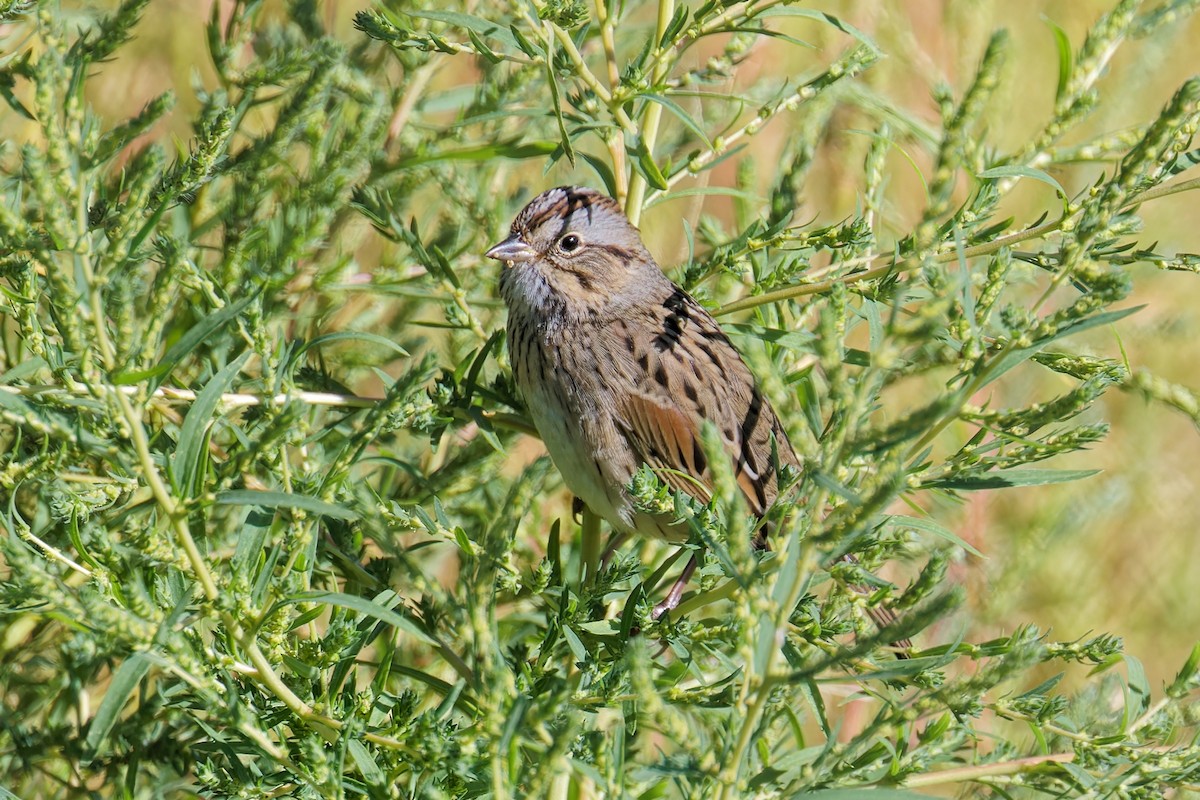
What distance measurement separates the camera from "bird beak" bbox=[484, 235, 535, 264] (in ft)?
8.02

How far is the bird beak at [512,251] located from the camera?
2.44 metres

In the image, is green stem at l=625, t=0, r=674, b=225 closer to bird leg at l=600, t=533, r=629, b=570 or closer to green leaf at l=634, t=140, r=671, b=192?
green leaf at l=634, t=140, r=671, b=192

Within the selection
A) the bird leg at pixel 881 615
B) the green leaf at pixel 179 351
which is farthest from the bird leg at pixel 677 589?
the green leaf at pixel 179 351

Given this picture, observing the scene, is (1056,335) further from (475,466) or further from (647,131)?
(475,466)

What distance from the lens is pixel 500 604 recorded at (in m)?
2.22

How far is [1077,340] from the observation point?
127 inches

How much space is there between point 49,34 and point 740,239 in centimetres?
109

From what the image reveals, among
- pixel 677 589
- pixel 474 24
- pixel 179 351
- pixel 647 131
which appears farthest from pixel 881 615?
pixel 179 351

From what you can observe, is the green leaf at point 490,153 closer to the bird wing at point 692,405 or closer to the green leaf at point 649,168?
the green leaf at point 649,168

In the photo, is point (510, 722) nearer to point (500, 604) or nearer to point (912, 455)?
point (912, 455)

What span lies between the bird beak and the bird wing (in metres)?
0.30

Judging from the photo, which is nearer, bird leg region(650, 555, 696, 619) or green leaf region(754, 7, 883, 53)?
green leaf region(754, 7, 883, 53)

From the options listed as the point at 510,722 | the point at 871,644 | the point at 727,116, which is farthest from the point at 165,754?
the point at 727,116

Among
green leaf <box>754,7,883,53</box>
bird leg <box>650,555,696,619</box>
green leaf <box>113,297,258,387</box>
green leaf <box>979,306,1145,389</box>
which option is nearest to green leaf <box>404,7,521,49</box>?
green leaf <box>754,7,883,53</box>
